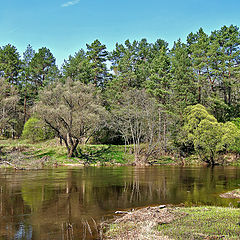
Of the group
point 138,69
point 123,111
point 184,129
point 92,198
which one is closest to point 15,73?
point 138,69

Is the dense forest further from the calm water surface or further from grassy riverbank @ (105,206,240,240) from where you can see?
grassy riverbank @ (105,206,240,240)

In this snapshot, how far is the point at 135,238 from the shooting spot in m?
8.27

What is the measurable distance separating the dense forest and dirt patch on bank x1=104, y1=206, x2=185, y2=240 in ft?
98.8

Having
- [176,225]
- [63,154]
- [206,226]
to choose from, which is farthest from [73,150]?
[206,226]

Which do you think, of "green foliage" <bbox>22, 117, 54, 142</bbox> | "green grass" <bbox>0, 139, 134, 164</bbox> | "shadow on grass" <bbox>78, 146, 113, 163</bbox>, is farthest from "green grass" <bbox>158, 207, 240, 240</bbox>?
"green foliage" <bbox>22, 117, 54, 142</bbox>

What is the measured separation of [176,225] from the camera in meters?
9.34

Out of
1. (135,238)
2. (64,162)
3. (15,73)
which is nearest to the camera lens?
(135,238)

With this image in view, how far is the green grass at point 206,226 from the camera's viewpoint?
27.2ft

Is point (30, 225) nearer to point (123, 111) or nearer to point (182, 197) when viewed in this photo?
point (182, 197)

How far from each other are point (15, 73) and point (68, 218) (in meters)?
67.4

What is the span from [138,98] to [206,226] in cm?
3751

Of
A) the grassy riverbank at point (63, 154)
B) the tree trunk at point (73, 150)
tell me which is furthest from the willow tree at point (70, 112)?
the grassy riverbank at point (63, 154)

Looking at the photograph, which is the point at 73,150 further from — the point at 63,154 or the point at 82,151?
the point at 82,151

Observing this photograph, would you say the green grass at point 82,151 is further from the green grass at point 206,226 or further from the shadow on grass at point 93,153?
the green grass at point 206,226
